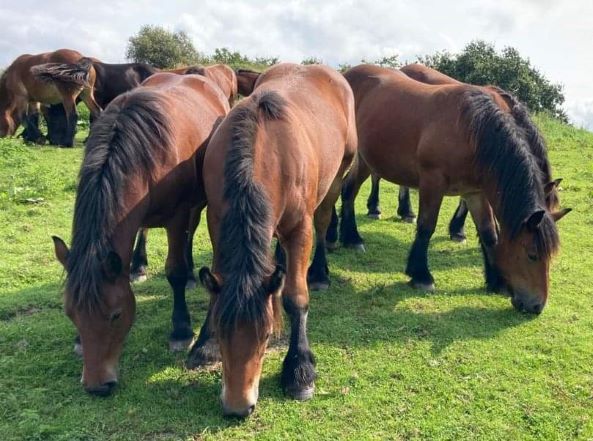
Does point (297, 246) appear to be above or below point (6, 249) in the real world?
above

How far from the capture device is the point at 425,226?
5391 millimetres

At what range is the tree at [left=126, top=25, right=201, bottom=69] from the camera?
113 feet

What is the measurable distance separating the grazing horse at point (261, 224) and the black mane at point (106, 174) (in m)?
0.44

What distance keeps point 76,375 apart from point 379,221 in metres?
5.20

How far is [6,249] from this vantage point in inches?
235

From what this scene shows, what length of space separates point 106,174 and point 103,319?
90 centimetres

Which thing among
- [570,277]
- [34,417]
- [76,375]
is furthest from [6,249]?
[570,277]

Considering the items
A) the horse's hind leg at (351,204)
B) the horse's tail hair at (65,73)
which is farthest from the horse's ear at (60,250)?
the horse's tail hair at (65,73)

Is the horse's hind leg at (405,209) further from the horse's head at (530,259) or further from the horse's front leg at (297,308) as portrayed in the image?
the horse's front leg at (297,308)

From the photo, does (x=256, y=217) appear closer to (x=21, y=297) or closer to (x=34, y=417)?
(x=34, y=417)

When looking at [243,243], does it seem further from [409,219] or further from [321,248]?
[409,219]

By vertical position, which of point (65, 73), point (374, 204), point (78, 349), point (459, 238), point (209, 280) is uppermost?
point (65, 73)

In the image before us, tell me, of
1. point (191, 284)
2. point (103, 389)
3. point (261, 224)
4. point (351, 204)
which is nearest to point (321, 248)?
point (191, 284)

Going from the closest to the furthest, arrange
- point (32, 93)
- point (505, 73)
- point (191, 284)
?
point (191, 284)
point (32, 93)
point (505, 73)
